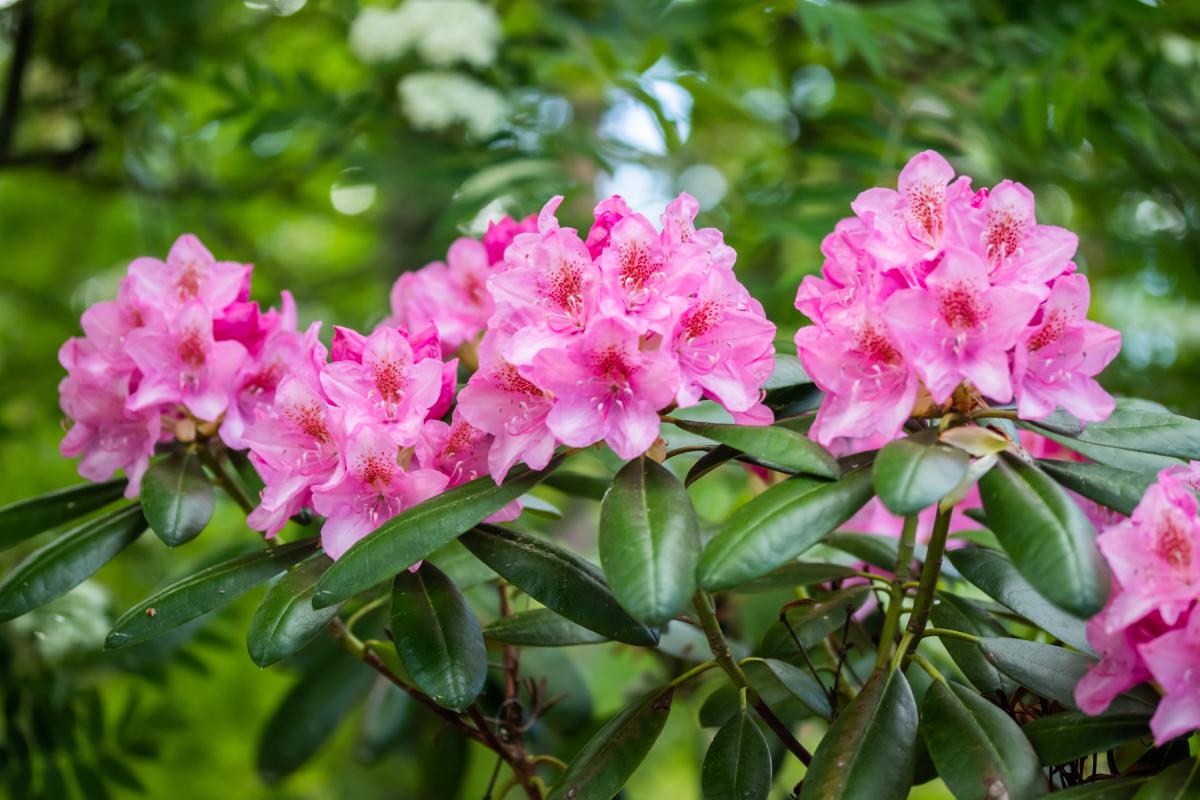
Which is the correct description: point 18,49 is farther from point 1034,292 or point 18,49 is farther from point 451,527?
point 1034,292

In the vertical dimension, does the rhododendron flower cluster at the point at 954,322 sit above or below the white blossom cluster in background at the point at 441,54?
above

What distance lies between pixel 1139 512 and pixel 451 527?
16.6 inches

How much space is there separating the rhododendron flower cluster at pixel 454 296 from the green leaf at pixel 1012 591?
0.53m

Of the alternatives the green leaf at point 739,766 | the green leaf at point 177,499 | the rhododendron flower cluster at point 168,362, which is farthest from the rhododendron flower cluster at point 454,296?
the green leaf at point 739,766

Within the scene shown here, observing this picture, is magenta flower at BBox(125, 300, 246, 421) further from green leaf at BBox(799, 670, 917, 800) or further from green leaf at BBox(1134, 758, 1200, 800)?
green leaf at BBox(1134, 758, 1200, 800)

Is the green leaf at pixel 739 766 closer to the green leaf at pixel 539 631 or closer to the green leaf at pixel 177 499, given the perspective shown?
the green leaf at pixel 539 631

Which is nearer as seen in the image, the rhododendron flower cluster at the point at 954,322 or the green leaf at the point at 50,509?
the rhododendron flower cluster at the point at 954,322

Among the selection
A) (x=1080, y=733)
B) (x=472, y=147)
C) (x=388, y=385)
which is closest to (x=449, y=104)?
(x=472, y=147)

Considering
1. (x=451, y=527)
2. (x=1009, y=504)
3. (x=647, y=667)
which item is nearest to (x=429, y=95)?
(x=647, y=667)

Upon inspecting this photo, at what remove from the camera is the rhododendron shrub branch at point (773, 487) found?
2.25 ft

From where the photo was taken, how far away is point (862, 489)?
28.4 inches

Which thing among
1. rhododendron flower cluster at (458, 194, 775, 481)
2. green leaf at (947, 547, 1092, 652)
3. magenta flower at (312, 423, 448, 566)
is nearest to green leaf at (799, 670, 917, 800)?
green leaf at (947, 547, 1092, 652)

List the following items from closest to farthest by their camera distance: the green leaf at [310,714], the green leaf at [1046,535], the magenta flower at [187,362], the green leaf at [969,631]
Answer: the green leaf at [1046,535] → the green leaf at [969,631] → the magenta flower at [187,362] → the green leaf at [310,714]

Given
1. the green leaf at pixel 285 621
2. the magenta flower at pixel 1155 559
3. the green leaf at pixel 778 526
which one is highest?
the magenta flower at pixel 1155 559
